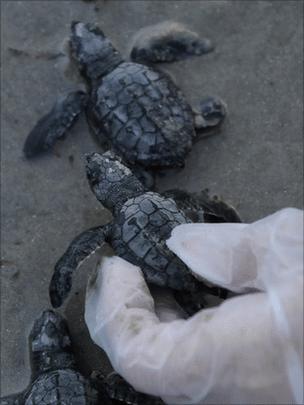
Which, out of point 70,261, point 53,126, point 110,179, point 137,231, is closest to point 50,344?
point 70,261

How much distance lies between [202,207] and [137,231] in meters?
0.44

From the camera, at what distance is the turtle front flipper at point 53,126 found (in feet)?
10.4

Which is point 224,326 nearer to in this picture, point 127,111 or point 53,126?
point 127,111

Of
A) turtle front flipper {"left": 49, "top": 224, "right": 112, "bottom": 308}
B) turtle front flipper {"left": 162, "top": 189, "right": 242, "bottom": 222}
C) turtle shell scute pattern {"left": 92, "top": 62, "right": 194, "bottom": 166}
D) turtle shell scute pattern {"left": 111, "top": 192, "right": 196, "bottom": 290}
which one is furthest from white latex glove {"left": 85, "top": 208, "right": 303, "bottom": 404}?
turtle shell scute pattern {"left": 92, "top": 62, "right": 194, "bottom": 166}

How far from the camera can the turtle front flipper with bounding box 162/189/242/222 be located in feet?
9.57

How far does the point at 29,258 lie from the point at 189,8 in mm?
1605

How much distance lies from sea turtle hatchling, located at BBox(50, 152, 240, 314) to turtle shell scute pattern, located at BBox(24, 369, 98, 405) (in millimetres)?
387

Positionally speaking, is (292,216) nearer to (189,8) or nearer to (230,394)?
(230,394)

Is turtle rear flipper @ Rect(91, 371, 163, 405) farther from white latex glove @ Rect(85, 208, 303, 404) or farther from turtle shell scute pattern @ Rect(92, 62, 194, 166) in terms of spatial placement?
turtle shell scute pattern @ Rect(92, 62, 194, 166)

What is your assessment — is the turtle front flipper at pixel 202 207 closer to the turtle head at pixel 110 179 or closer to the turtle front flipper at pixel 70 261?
the turtle head at pixel 110 179

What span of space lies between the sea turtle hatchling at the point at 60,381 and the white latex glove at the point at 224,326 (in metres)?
0.35

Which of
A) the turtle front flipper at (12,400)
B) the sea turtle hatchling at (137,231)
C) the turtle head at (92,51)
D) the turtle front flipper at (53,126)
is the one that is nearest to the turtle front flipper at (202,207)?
the sea turtle hatchling at (137,231)

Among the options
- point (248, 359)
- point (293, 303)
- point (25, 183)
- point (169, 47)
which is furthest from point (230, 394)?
point (169, 47)

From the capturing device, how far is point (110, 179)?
2916 millimetres
